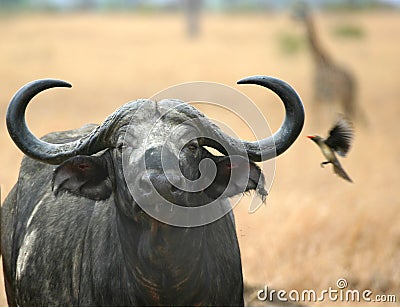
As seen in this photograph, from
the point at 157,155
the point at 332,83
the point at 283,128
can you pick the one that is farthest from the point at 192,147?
the point at 332,83

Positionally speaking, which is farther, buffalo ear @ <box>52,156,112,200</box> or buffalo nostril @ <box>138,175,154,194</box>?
buffalo ear @ <box>52,156,112,200</box>

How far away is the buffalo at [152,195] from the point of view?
3.27 m

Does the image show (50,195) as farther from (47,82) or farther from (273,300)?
(273,300)

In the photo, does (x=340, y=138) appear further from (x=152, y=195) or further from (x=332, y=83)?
(x=332, y=83)

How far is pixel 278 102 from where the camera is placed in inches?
693

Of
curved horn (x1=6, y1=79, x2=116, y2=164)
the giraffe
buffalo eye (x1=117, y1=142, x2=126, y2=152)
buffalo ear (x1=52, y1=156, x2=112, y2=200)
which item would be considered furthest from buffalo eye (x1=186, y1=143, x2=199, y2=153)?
the giraffe

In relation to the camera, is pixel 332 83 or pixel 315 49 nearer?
pixel 332 83

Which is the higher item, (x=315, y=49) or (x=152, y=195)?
(x=315, y=49)

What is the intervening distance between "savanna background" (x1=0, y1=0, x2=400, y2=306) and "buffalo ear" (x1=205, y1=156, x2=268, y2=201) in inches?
27.2

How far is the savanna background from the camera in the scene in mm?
6863

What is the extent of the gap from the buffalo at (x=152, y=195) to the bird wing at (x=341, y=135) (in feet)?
2.71

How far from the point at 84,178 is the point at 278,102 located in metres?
14.3

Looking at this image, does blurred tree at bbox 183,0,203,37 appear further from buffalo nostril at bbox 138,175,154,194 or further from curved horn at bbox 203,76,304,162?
buffalo nostril at bbox 138,175,154,194

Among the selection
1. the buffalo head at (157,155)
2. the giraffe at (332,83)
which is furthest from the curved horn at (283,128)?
the giraffe at (332,83)
